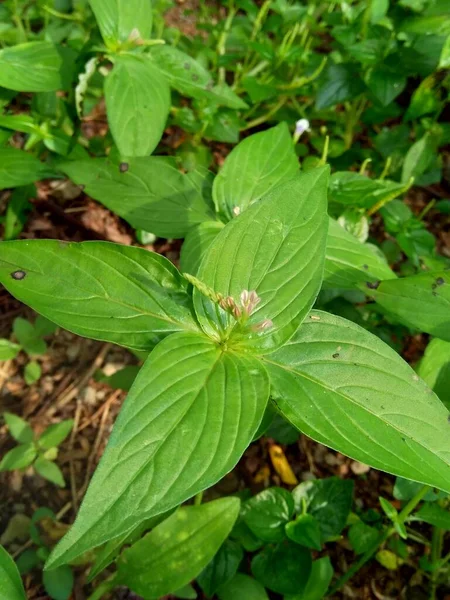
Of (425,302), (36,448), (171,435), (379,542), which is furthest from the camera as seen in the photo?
(36,448)

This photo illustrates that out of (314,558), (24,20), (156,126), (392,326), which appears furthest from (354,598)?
(24,20)

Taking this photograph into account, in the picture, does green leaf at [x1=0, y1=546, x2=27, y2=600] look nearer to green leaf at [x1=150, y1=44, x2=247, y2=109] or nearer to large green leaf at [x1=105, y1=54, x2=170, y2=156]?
large green leaf at [x1=105, y1=54, x2=170, y2=156]

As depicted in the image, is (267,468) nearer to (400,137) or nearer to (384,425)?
(384,425)

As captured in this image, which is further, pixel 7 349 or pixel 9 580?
pixel 7 349

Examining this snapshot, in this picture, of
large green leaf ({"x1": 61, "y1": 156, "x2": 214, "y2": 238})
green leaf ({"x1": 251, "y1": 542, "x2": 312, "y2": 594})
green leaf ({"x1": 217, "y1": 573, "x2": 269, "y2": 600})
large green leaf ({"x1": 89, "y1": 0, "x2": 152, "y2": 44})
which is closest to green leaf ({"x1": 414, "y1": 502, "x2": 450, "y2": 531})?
green leaf ({"x1": 251, "y1": 542, "x2": 312, "y2": 594})

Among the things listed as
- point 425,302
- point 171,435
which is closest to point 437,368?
point 425,302

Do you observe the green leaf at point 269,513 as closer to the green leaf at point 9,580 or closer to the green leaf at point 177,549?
the green leaf at point 177,549

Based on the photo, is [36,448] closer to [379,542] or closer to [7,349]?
[7,349]
